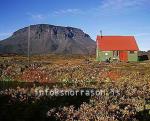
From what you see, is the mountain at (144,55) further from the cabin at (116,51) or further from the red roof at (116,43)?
the cabin at (116,51)

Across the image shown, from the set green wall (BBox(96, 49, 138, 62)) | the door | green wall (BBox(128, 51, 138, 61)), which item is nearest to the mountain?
green wall (BBox(128, 51, 138, 61))

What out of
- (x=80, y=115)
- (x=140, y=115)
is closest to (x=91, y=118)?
(x=80, y=115)

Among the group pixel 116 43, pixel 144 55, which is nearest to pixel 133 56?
pixel 116 43

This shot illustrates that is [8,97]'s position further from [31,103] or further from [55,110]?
[55,110]

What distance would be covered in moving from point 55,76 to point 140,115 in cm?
1894

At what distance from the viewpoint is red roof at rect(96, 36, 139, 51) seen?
266ft

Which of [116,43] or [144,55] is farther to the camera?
[144,55]

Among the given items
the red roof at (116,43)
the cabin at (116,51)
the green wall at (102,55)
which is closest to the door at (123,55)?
the cabin at (116,51)

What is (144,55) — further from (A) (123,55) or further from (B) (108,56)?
(B) (108,56)

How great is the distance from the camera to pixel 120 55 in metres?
81.3

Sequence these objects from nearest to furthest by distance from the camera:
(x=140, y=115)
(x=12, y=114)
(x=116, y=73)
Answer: (x=12, y=114) → (x=140, y=115) → (x=116, y=73)

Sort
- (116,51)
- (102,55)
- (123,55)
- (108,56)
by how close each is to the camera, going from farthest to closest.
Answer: (123,55), (116,51), (102,55), (108,56)

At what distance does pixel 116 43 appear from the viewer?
8306 cm

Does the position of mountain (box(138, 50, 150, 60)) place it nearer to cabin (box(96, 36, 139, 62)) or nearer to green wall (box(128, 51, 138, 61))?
green wall (box(128, 51, 138, 61))
